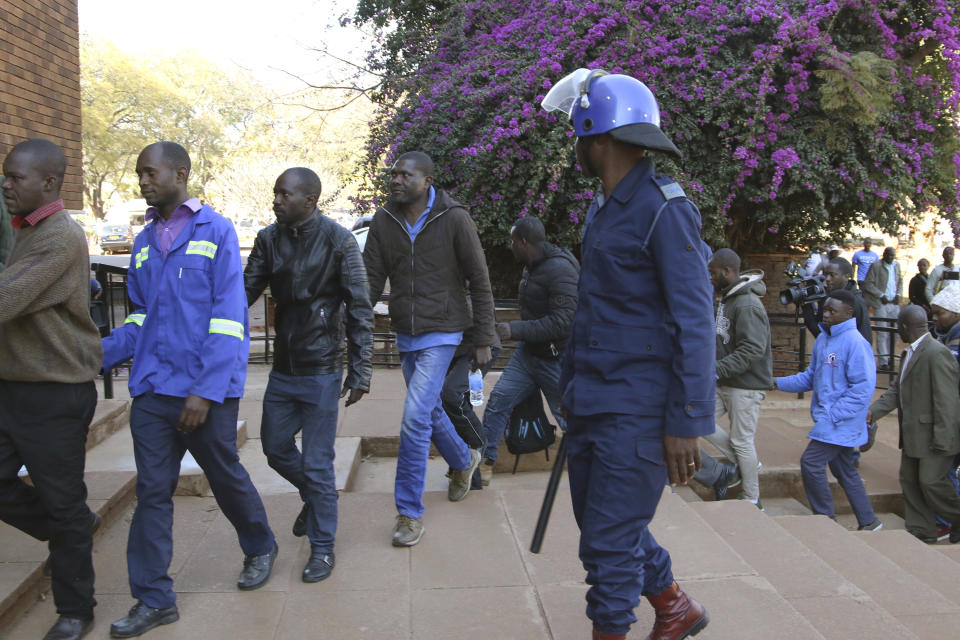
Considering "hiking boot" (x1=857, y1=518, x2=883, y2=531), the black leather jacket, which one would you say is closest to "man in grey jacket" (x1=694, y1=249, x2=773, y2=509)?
"hiking boot" (x1=857, y1=518, x2=883, y2=531)

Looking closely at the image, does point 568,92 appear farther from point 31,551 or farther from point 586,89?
point 31,551

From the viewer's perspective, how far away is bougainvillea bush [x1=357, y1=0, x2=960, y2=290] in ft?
32.6

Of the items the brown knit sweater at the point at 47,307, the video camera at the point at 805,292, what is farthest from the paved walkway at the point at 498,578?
the video camera at the point at 805,292

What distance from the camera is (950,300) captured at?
6.12m

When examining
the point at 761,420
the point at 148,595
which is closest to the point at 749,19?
the point at 761,420

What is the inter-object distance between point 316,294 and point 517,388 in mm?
2002

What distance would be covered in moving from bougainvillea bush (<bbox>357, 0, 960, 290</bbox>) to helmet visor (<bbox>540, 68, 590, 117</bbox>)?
23.8 ft

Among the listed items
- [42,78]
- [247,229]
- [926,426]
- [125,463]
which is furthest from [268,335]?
[247,229]

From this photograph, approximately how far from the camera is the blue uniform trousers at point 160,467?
312 cm

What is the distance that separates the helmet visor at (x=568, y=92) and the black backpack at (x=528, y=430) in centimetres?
286

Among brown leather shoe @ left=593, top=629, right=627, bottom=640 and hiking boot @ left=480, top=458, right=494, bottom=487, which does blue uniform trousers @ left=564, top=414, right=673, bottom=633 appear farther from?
hiking boot @ left=480, top=458, right=494, bottom=487

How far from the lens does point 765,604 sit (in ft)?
10.7

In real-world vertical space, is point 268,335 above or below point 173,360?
below

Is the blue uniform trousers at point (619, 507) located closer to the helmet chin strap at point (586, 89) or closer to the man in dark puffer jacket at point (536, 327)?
the helmet chin strap at point (586, 89)
